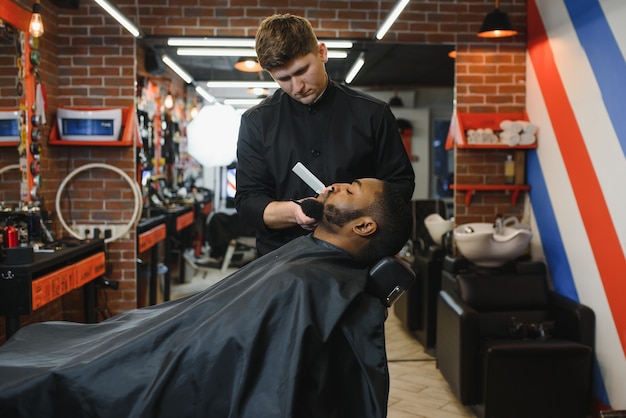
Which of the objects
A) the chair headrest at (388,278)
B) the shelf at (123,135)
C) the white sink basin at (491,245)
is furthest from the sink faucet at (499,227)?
the chair headrest at (388,278)

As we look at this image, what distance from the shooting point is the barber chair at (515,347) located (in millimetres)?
2992

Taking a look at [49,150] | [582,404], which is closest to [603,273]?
[582,404]

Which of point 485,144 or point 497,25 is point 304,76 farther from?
point 485,144

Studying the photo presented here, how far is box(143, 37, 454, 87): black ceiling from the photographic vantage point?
603 cm

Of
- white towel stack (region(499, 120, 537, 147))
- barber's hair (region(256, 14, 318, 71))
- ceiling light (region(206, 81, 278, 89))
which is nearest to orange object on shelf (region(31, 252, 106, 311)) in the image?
barber's hair (region(256, 14, 318, 71))

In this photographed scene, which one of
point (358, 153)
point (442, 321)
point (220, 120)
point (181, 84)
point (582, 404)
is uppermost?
point (181, 84)

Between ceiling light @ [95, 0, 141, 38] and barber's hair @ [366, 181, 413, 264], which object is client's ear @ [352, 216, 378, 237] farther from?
ceiling light @ [95, 0, 141, 38]

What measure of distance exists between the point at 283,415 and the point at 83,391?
0.39 metres

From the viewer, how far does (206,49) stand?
454 centimetres

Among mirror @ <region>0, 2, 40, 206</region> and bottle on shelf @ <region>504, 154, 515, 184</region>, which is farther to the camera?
bottle on shelf @ <region>504, 154, 515, 184</region>

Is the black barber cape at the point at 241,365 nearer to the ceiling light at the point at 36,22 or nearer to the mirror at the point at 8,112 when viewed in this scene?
the mirror at the point at 8,112

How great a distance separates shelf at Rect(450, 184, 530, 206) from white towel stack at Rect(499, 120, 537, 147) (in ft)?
0.86

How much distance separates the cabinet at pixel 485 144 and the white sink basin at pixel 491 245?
63cm

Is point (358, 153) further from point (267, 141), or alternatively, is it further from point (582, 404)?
point (582, 404)
